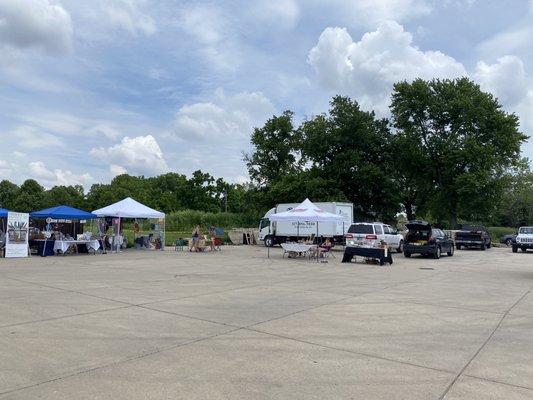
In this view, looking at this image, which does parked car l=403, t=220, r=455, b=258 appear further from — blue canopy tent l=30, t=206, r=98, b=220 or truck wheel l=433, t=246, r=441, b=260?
blue canopy tent l=30, t=206, r=98, b=220

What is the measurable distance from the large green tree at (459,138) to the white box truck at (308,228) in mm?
16788

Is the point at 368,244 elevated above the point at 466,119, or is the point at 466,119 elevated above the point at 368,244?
the point at 466,119

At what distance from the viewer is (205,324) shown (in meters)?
8.10

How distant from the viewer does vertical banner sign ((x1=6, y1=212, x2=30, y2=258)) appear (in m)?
22.3

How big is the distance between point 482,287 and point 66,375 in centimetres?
1223

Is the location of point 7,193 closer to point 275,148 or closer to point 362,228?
point 275,148

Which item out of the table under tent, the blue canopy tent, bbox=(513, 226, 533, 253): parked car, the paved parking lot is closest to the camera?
the paved parking lot

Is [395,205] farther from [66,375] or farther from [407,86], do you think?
[66,375]

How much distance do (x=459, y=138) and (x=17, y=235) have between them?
40421 millimetres

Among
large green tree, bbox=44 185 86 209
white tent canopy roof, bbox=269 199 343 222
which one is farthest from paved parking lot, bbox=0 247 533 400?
large green tree, bbox=44 185 86 209

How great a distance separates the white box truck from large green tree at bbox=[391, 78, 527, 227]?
1679 centimetres

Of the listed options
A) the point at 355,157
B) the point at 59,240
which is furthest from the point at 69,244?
the point at 355,157

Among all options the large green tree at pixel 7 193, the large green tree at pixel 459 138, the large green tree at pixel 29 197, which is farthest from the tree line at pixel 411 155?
the large green tree at pixel 7 193

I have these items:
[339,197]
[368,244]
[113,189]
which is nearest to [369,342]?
[368,244]
